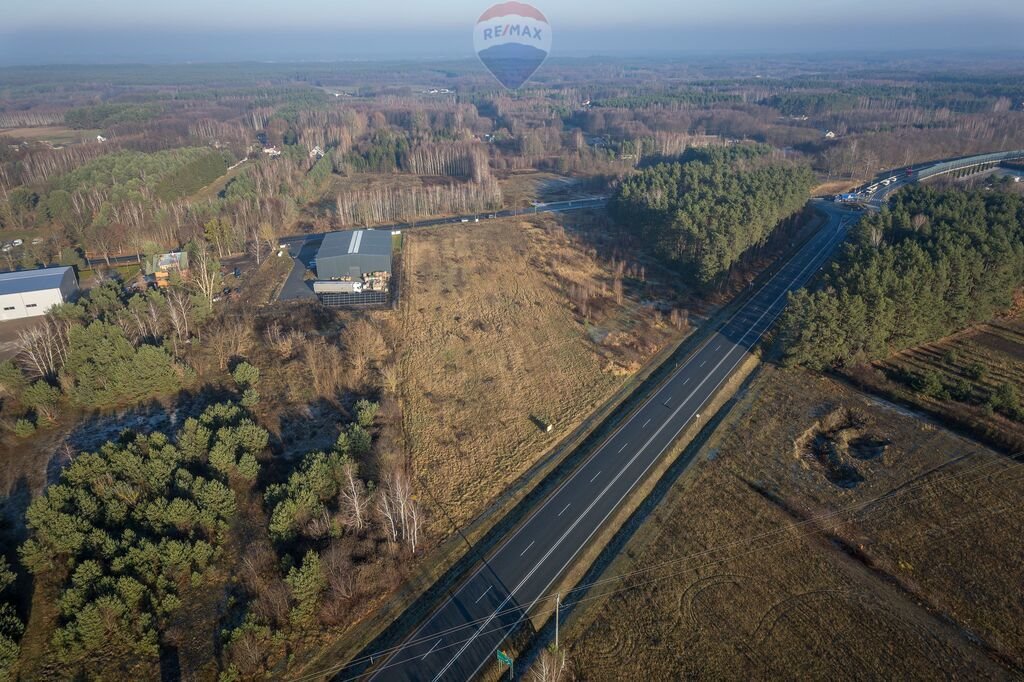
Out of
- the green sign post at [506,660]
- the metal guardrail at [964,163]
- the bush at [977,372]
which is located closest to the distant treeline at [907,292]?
the bush at [977,372]

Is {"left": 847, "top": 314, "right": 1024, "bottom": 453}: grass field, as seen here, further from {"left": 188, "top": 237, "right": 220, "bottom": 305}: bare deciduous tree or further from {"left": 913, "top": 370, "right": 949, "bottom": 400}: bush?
{"left": 188, "top": 237, "right": 220, "bottom": 305}: bare deciduous tree

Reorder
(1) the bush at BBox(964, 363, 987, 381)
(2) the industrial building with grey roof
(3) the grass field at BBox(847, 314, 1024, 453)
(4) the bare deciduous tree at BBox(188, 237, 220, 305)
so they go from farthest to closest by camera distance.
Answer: (2) the industrial building with grey roof < (4) the bare deciduous tree at BBox(188, 237, 220, 305) < (1) the bush at BBox(964, 363, 987, 381) < (3) the grass field at BBox(847, 314, 1024, 453)

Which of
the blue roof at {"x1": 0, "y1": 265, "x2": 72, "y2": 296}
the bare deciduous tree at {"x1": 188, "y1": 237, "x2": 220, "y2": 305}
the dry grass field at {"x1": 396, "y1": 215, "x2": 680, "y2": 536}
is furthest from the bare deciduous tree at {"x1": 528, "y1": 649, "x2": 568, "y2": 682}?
the blue roof at {"x1": 0, "y1": 265, "x2": 72, "y2": 296}

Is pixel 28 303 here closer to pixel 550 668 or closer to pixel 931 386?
pixel 550 668

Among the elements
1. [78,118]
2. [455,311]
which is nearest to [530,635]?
[455,311]

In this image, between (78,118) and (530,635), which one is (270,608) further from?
(78,118)

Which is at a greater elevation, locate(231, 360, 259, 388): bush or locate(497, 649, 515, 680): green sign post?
locate(231, 360, 259, 388): bush
